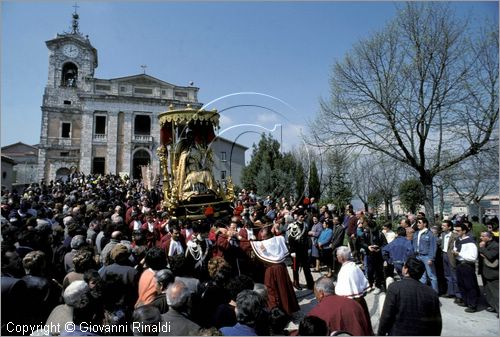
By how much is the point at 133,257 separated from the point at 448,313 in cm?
588

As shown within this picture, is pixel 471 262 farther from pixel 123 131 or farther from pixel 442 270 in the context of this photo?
pixel 123 131

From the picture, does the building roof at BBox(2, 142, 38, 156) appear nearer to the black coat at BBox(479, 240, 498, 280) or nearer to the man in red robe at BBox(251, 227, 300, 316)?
the man in red robe at BBox(251, 227, 300, 316)

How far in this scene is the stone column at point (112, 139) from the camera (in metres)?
41.8

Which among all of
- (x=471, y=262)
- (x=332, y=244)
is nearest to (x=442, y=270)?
(x=471, y=262)

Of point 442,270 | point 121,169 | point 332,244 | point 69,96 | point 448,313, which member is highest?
point 69,96

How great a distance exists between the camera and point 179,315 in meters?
3.22

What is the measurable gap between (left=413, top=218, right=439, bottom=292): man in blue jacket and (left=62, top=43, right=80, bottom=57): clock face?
4873 cm

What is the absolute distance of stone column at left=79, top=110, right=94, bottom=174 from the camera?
41281 millimetres

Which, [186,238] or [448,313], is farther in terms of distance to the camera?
[186,238]

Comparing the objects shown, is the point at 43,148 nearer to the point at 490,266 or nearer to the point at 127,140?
the point at 127,140

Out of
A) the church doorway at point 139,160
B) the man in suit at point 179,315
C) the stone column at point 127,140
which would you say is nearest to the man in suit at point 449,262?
the man in suit at point 179,315

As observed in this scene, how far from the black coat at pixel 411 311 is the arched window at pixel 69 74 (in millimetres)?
49411

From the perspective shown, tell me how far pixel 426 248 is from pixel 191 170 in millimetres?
8379

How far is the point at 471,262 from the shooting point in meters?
6.40
